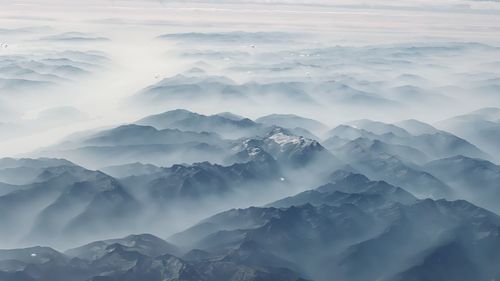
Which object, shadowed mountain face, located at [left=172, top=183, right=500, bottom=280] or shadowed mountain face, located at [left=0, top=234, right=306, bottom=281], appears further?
shadowed mountain face, located at [left=172, top=183, right=500, bottom=280]

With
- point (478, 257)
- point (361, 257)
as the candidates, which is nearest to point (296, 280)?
point (361, 257)

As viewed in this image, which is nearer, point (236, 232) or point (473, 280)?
point (473, 280)

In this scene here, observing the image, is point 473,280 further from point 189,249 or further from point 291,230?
point 189,249

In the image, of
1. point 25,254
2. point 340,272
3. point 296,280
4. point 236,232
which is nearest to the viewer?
point 296,280

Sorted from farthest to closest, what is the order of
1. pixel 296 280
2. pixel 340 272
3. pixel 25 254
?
pixel 340 272, pixel 25 254, pixel 296 280

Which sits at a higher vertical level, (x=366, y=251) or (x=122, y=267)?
(x=122, y=267)

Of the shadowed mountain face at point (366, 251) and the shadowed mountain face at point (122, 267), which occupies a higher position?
the shadowed mountain face at point (122, 267)

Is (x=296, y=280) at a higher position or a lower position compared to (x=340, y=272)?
higher

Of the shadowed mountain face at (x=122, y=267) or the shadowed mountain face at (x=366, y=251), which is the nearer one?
the shadowed mountain face at (x=122, y=267)

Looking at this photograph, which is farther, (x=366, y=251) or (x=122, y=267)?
(x=366, y=251)

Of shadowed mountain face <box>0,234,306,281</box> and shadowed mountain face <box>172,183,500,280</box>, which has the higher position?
shadowed mountain face <box>0,234,306,281</box>
